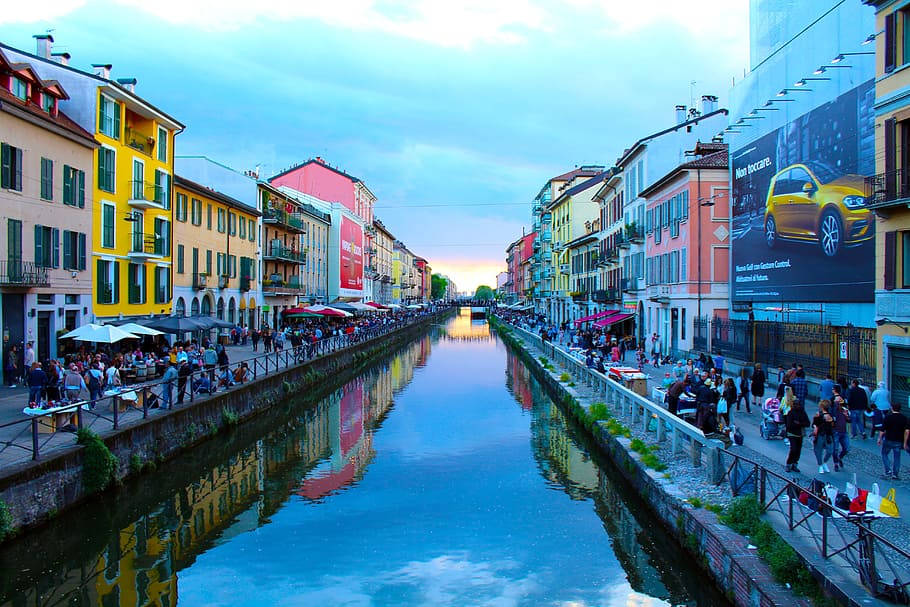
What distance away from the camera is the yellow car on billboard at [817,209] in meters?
20.0

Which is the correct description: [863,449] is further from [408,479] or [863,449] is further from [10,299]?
[10,299]

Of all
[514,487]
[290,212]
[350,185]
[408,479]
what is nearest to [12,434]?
[408,479]

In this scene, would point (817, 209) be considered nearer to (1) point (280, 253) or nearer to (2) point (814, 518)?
(2) point (814, 518)

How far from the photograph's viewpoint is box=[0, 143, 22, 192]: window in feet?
69.7

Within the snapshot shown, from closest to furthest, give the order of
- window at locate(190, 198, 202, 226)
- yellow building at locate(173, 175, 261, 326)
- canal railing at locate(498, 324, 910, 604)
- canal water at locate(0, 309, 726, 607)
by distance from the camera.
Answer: canal railing at locate(498, 324, 910, 604), canal water at locate(0, 309, 726, 607), yellow building at locate(173, 175, 261, 326), window at locate(190, 198, 202, 226)

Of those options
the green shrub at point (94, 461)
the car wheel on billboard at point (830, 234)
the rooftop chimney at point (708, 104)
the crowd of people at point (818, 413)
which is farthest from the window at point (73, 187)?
the rooftop chimney at point (708, 104)

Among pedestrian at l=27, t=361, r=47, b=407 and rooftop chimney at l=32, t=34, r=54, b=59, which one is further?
rooftop chimney at l=32, t=34, r=54, b=59

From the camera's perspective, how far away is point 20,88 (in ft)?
75.4

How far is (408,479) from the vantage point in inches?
633

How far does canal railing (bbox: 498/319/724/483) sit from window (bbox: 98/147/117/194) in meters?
19.6

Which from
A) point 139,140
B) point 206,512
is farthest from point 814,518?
point 139,140

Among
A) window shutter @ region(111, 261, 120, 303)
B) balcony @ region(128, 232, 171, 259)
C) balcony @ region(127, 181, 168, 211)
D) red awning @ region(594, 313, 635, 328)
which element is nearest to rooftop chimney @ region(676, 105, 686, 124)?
red awning @ region(594, 313, 635, 328)

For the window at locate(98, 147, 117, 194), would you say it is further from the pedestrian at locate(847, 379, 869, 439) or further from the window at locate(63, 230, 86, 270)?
the pedestrian at locate(847, 379, 869, 439)

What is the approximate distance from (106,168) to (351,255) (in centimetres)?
4672
